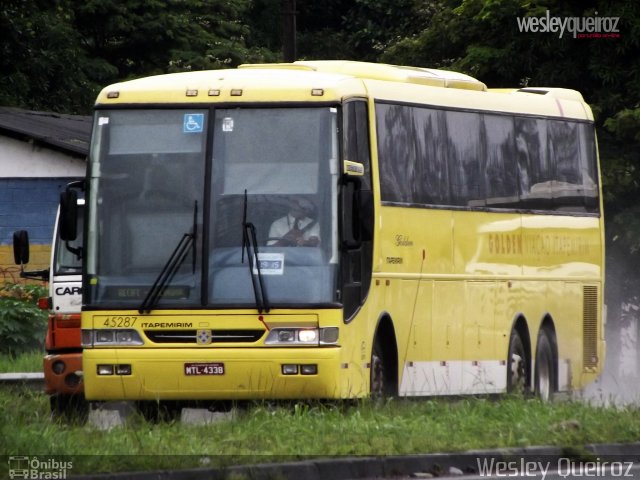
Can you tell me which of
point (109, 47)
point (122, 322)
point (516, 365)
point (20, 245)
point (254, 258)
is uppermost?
point (109, 47)

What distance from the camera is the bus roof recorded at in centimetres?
1516

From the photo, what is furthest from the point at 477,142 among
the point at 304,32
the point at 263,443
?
the point at 304,32

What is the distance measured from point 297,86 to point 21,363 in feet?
27.8

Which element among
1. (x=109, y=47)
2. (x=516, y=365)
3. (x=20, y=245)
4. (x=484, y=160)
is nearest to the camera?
(x=20, y=245)

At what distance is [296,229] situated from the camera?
1460 centimetres

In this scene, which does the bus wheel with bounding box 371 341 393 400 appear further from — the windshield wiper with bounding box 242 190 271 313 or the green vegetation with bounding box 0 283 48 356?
the green vegetation with bounding box 0 283 48 356

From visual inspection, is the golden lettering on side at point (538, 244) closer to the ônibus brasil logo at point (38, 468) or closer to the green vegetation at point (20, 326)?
the green vegetation at point (20, 326)

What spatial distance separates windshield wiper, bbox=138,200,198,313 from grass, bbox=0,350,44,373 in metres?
6.97

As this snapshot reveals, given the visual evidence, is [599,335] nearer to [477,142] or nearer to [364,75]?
→ [477,142]

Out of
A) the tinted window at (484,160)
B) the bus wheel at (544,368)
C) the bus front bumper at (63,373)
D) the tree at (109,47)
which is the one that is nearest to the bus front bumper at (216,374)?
the bus front bumper at (63,373)

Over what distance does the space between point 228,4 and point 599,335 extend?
2728 cm

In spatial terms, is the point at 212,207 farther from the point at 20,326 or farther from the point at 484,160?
the point at 20,326

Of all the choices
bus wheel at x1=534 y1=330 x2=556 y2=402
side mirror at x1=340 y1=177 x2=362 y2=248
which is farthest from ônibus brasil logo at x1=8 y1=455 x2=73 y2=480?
bus wheel at x1=534 y1=330 x2=556 y2=402

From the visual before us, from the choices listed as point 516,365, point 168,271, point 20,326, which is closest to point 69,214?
point 168,271
